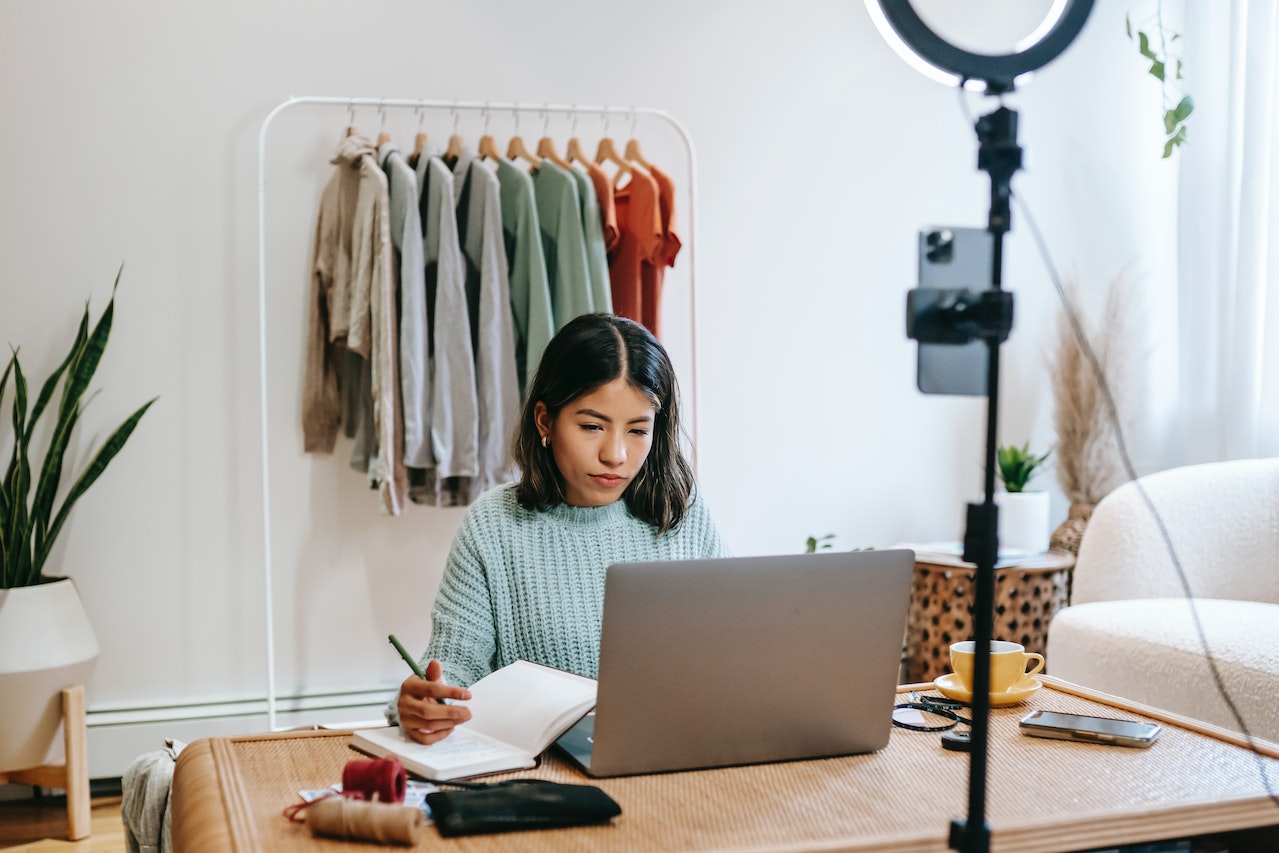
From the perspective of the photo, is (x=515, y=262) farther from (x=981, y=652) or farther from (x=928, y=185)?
(x=981, y=652)

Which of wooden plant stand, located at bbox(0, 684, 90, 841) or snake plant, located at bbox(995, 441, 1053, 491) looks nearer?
wooden plant stand, located at bbox(0, 684, 90, 841)

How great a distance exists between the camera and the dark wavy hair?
1601 millimetres

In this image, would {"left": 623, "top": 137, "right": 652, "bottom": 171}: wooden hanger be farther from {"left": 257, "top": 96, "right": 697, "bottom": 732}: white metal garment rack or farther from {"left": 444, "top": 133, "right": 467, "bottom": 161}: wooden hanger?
{"left": 444, "top": 133, "right": 467, "bottom": 161}: wooden hanger

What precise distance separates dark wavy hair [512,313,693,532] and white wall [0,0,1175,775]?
1.41 meters

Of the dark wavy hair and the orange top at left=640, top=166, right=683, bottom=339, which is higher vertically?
the orange top at left=640, top=166, right=683, bottom=339

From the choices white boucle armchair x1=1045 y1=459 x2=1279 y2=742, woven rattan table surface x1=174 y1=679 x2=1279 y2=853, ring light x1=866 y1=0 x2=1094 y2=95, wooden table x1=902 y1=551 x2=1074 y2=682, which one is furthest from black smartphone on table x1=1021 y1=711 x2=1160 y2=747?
wooden table x1=902 y1=551 x2=1074 y2=682

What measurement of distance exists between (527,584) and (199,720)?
5.25ft

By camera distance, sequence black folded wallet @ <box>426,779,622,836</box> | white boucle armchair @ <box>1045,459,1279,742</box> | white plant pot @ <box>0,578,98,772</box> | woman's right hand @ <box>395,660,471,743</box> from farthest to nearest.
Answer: white plant pot @ <box>0,578,98,772</box> < white boucle armchair @ <box>1045,459,1279,742</box> < woman's right hand @ <box>395,660,471,743</box> < black folded wallet @ <box>426,779,622,836</box>

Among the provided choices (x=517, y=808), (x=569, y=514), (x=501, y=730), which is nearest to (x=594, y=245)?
(x=569, y=514)

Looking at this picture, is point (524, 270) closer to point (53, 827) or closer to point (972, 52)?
point (53, 827)

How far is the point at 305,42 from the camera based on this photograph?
9.52 feet

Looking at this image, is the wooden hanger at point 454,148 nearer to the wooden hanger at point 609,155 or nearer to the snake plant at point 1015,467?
the wooden hanger at point 609,155

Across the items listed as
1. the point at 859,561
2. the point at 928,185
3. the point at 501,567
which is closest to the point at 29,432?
the point at 501,567

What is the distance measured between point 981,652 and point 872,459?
271 cm
